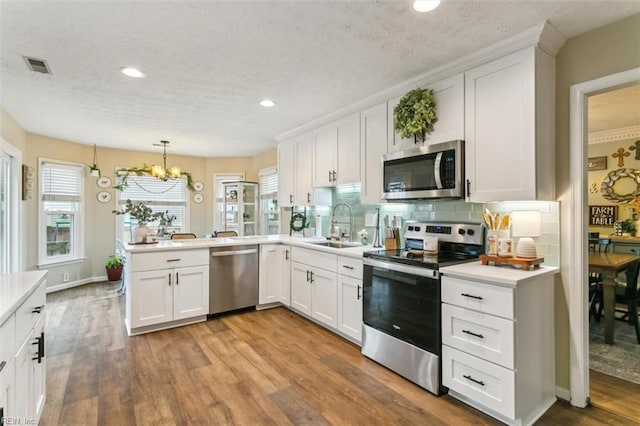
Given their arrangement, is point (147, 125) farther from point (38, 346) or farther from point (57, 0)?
point (38, 346)

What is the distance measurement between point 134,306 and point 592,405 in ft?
12.9

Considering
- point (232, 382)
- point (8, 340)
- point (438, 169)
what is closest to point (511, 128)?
point (438, 169)

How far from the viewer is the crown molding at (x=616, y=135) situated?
14.6 feet

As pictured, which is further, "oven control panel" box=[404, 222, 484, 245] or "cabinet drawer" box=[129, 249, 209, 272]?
"cabinet drawer" box=[129, 249, 209, 272]

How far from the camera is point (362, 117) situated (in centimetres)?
331

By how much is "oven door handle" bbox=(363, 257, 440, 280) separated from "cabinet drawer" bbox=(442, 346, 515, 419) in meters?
0.51

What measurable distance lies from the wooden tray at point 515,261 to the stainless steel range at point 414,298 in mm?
173

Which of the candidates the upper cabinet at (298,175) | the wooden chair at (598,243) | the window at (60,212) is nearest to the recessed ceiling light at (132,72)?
the upper cabinet at (298,175)

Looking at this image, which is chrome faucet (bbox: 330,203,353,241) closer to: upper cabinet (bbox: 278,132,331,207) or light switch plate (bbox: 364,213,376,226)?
upper cabinet (bbox: 278,132,331,207)

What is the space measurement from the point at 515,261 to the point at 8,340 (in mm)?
2717

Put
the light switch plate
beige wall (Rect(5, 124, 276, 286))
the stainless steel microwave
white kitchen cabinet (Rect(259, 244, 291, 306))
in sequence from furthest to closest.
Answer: beige wall (Rect(5, 124, 276, 286))
white kitchen cabinet (Rect(259, 244, 291, 306))
the light switch plate
the stainless steel microwave

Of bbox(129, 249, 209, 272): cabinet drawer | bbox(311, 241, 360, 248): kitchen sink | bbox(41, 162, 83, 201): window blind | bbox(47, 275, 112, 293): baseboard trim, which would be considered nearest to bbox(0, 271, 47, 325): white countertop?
bbox(129, 249, 209, 272): cabinet drawer

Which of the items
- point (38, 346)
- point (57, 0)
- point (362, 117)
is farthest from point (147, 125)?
point (38, 346)

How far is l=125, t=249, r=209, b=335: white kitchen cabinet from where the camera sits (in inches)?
128
